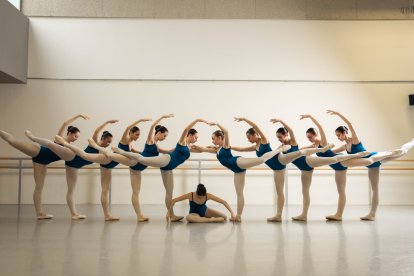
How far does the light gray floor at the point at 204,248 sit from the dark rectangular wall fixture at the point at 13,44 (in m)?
3.34

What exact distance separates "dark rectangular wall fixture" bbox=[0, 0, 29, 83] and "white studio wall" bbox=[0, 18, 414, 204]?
19 cm

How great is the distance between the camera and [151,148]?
5359 millimetres

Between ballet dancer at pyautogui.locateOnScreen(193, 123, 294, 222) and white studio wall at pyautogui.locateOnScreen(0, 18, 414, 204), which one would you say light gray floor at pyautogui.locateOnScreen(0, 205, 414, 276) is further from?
white studio wall at pyautogui.locateOnScreen(0, 18, 414, 204)

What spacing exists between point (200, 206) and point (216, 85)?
3.58m

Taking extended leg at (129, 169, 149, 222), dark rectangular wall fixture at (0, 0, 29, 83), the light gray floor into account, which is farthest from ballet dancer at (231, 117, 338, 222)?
dark rectangular wall fixture at (0, 0, 29, 83)

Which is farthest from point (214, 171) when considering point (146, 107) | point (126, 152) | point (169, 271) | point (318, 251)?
point (169, 271)

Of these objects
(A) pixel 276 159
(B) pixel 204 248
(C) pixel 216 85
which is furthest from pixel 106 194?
(C) pixel 216 85

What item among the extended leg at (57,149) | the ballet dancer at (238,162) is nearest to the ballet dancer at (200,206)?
the ballet dancer at (238,162)

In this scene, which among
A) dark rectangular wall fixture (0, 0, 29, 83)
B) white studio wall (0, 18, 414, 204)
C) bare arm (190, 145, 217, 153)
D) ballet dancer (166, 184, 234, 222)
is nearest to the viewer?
ballet dancer (166, 184, 234, 222)

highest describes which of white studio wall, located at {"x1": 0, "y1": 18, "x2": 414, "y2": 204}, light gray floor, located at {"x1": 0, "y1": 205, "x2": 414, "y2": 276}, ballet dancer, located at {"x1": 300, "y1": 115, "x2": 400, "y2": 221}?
white studio wall, located at {"x1": 0, "y1": 18, "x2": 414, "y2": 204}

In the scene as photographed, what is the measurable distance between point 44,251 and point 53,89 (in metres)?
5.62

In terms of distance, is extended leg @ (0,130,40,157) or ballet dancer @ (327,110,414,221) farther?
ballet dancer @ (327,110,414,221)

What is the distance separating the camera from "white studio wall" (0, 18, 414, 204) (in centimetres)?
823

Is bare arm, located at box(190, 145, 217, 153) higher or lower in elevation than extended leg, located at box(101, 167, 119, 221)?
higher
